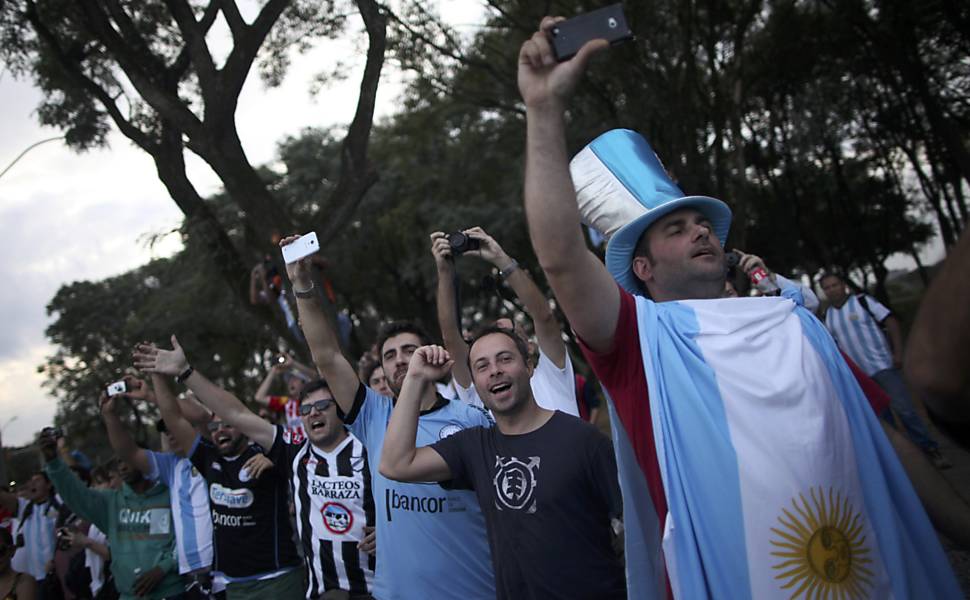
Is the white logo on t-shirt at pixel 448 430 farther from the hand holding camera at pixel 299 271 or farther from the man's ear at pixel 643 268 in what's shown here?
the man's ear at pixel 643 268

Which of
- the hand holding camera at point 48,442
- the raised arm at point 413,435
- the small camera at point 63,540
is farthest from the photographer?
the small camera at point 63,540

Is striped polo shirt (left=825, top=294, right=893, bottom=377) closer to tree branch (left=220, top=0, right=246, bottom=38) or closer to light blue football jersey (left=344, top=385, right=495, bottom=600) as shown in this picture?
light blue football jersey (left=344, top=385, right=495, bottom=600)

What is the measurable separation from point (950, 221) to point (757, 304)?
81.3 ft

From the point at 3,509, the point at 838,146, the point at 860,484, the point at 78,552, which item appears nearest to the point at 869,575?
the point at 860,484

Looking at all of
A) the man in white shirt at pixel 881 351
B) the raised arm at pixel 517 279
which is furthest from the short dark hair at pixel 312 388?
the man in white shirt at pixel 881 351

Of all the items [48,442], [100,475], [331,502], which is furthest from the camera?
[100,475]

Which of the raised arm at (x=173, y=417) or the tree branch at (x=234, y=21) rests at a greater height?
the tree branch at (x=234, y=21)

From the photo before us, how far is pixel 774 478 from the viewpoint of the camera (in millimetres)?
1964

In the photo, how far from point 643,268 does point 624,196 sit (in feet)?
0.75

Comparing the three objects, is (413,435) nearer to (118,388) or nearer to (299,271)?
(299,271)

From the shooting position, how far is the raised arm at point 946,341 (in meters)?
1.15

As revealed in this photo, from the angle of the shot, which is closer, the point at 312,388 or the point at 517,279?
the point at 517,279

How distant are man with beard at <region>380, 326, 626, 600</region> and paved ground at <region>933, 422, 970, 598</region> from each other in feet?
5.34

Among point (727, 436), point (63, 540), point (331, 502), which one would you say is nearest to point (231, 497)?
point (331, 502)
